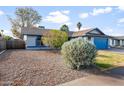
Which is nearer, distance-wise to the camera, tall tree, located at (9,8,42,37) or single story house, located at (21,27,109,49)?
single story house, located at (21,27,109,49)

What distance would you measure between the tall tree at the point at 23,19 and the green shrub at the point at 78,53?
31.4 m

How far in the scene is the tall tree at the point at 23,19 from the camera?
4081 cm

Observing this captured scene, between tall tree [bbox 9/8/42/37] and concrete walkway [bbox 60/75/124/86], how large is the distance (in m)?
33.5

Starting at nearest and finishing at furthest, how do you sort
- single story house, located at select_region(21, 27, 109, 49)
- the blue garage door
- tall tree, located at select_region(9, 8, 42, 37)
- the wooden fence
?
1. the wooden fence
2. single story house, located at select_region(21, 27, 109, 49)
3. the blue garage door
4. tall tree, located at select_region(9, 8, 42, 37)

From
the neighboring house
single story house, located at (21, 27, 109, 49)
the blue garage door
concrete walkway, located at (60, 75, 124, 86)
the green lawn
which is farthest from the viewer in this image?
the neighboring house

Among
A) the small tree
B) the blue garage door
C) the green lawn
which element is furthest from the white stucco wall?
the green lawn

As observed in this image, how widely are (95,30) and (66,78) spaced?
24.7m

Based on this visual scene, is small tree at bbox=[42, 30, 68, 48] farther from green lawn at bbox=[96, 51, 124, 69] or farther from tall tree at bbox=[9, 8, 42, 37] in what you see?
tall tree at bbox=[9, 8, 42, 37]

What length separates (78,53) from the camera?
10.6 meters

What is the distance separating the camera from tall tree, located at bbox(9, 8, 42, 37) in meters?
40.8

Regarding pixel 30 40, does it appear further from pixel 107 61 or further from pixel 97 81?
pixel 97 81

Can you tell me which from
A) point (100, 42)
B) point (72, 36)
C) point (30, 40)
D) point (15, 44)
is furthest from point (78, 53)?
point (100, 42)

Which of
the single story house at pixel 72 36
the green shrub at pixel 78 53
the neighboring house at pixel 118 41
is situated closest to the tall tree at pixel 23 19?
the single story house at pixel 72 36

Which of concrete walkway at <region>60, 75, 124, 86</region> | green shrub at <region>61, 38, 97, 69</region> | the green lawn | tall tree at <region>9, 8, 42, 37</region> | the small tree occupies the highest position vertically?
tall tree at <region>9, 8, 42, 37</region>
